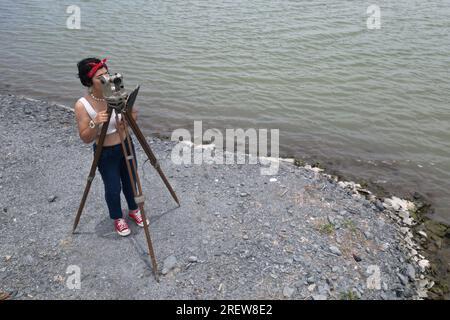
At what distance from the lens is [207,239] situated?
5.60 m

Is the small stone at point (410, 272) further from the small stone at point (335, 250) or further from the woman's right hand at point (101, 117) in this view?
the woman's right hand at point (101, 117)

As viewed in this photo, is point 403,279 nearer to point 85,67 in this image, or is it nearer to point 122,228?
point 122,228

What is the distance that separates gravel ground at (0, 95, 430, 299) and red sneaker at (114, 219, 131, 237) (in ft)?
0.36

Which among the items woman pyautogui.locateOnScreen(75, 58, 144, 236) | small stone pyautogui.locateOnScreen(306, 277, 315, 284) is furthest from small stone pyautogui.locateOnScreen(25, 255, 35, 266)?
small stone pyautogui.locateOnScreen(306, 277, 315, 284)

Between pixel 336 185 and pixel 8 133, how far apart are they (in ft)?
27.1

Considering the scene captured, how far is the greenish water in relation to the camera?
30.3 ft

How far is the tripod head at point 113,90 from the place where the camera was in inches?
160

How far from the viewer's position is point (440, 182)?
797 cm

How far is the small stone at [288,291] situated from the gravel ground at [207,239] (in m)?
0.01

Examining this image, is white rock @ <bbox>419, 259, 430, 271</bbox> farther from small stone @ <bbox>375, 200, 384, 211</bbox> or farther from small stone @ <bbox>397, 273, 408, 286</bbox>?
small stone @ <bbox>375, 200, 384, 211</bbox>

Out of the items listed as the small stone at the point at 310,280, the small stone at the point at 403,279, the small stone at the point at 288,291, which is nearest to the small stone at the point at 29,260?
the small stone at the point at 288,291

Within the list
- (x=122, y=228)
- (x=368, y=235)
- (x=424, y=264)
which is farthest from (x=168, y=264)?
(x=424, y=264)
